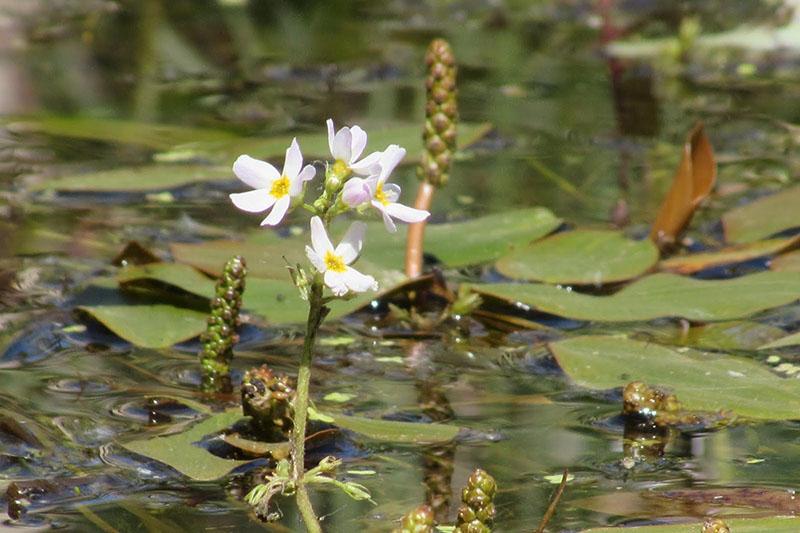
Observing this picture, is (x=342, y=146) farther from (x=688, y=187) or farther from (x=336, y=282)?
(x=688, y=187)

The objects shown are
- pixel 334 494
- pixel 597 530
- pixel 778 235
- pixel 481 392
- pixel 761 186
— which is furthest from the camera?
pixel 761 186

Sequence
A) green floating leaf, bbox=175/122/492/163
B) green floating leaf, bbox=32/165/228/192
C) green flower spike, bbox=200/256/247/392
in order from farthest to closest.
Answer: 1. green floating leaf, bbox=175/122/492/163
2. green floating leaf, bbox=32/165/228/192
3. green flower spike, bbox=200/256/247/392

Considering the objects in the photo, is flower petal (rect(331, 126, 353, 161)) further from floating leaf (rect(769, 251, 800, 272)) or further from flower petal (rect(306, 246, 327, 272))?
floating leaf (rect(769, 251, 800, 272))

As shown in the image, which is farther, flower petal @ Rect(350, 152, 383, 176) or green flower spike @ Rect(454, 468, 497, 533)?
flower petal @ Rect(350, 152, 383, 176)

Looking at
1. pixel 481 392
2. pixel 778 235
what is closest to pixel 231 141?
pixel 778 235

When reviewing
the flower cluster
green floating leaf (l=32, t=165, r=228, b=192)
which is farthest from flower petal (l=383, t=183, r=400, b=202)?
green floating leaf (l=32, t=165, r=228, b=192)

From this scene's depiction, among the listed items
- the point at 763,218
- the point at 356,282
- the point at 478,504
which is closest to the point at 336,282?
the point at 356,282

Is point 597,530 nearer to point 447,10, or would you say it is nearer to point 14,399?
point 14,399
